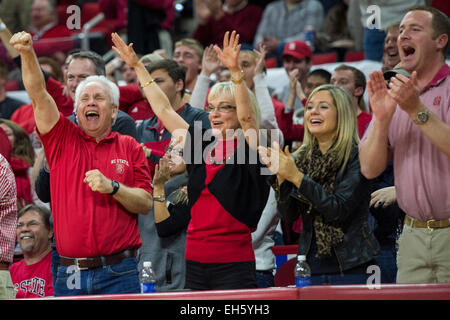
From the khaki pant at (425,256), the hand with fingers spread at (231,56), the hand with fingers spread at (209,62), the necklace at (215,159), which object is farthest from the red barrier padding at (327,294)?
the hand with fingers spread at (209,62)

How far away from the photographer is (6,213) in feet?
11.6

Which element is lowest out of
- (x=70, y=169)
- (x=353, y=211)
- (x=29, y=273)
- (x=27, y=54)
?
(x=29, y=273)

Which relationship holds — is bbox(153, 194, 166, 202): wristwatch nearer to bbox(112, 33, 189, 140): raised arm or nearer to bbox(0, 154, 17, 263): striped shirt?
bbox(112, 33, 189, 140): raised arm

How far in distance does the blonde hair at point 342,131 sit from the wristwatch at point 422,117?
687mm

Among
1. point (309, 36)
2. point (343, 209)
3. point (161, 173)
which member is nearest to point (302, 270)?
point (343, 209)

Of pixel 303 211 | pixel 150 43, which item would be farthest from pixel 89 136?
pixel 150 43

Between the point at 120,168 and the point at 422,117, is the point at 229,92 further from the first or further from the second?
the point at 422,117

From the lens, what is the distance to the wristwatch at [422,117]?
144 inches

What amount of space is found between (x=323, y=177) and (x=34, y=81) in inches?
66.1

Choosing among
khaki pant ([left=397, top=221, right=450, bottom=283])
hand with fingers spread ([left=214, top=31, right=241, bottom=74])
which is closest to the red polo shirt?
hand with fingers spread ([left=214, top=31, right=241, bottom=74])

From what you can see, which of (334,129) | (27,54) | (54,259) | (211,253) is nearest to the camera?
(27,54)

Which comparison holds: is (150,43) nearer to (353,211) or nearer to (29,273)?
(29,273)

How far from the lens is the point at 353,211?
13.8ft
